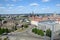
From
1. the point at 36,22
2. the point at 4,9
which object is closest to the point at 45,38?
the point at 36,22

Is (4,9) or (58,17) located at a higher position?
(4,9)

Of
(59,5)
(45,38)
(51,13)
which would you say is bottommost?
(45,38)

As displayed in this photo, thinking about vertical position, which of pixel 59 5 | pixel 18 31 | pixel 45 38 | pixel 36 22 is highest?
pixel 59 5

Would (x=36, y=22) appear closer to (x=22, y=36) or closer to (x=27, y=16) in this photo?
(x=27, y=16)

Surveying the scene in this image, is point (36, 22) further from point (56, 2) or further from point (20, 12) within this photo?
point (56, 2)

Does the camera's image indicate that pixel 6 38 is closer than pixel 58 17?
Yes

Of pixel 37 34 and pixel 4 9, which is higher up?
pixel 4 9

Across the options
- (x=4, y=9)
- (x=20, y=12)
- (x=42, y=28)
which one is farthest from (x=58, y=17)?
(x=4, y=9)
